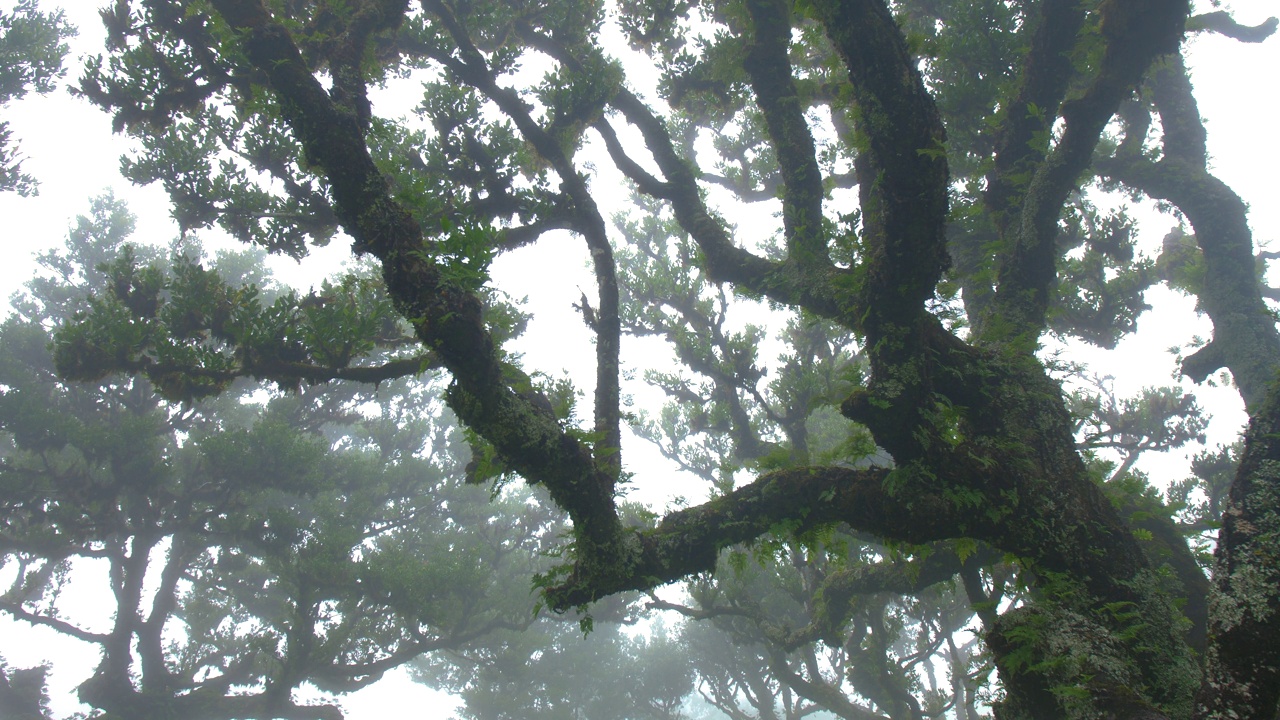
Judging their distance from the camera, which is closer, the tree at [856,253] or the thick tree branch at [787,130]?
the tree at [856,253]

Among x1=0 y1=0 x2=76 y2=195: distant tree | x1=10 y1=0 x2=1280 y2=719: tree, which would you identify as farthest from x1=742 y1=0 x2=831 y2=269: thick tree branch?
x1=0 y1=0 x2=76 y2=195: distant tree

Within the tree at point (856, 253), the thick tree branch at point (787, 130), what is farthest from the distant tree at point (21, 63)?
the thick tree branch at point (787, 130)

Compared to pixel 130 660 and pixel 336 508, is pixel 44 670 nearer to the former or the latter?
pixel 130 660

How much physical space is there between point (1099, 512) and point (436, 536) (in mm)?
23006

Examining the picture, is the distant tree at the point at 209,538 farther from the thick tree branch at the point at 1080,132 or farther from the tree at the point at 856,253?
the thick tree branch at the point at 1080,132

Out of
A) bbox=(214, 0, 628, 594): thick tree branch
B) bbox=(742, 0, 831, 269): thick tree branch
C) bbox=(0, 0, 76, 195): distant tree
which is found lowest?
bbox=(214, 0, 628, 594): thick tree branch

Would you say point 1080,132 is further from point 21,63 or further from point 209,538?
point 209,538

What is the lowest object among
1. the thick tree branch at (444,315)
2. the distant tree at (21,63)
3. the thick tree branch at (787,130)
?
the thick tree branch at (444,315)

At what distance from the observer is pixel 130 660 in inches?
656

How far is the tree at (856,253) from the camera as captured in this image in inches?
156

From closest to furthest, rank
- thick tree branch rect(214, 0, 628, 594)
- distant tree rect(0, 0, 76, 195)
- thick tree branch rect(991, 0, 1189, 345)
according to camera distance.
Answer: thick tree branch rect(214, 0, 628, 594) → thick tree branch rect(991, 0, 1189, 345) → distant tree rect(0, 0, 76, 195)

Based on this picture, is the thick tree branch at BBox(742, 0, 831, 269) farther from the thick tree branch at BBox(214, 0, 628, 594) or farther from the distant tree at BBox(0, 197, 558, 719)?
the distant tree at BBox(0, 197, 558, 719)

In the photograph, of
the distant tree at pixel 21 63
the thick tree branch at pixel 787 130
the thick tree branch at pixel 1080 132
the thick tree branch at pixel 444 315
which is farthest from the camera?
the distant tree at pixel 21 63

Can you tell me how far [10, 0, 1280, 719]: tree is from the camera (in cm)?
397
